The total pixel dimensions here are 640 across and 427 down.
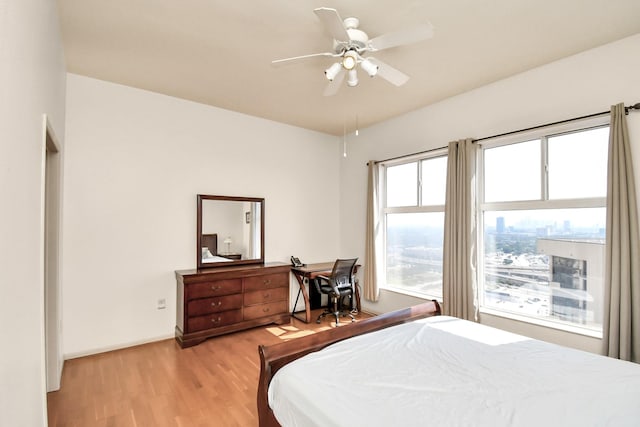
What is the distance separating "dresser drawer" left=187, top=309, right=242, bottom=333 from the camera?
134 inches

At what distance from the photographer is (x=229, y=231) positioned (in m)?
4.07

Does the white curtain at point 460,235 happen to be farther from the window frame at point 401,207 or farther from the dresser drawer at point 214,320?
the dresser drawer at point 214,320

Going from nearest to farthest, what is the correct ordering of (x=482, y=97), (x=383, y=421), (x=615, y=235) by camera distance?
1. (x=383, y=421)
2. (x=615, y=235)
3. (x=482, y=97)

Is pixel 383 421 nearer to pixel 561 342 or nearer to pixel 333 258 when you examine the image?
pixel 561 342

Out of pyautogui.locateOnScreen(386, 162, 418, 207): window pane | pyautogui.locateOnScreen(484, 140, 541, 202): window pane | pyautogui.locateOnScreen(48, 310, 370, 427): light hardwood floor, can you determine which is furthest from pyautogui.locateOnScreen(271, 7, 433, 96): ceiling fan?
pyautogui.locateOnScreen(48, 310, 370, 427): light hardwood floor

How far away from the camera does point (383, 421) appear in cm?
123

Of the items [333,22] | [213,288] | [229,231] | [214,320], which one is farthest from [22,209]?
[229,231]

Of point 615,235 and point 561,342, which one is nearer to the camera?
point 615,235

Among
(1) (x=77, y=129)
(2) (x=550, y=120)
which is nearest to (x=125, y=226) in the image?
(1) (x=77, y=129)

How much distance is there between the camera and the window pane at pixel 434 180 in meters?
3.85

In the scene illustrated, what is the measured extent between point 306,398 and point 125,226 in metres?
2.91

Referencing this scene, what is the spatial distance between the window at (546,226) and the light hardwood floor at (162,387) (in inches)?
104

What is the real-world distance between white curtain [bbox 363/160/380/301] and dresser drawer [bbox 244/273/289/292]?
4.02 ft

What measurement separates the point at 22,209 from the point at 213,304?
2558 mm
